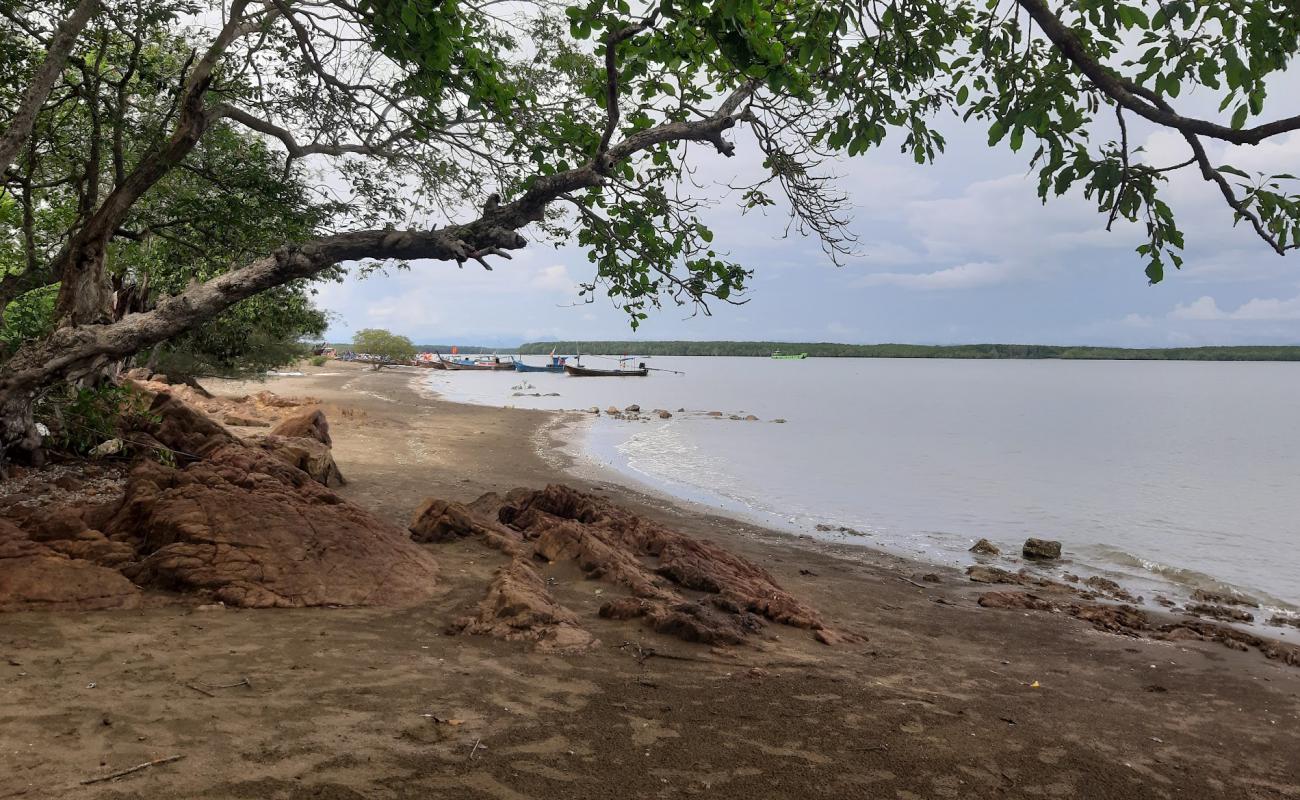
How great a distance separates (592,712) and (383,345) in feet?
352

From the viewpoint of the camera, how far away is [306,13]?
348 inches

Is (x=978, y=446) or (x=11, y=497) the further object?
(x=978, y=446)

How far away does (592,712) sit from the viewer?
14.4 feet

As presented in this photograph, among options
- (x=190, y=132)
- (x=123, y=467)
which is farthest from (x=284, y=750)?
(x=123, y=467)

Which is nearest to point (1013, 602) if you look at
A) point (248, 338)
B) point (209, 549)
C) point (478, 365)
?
point (209, 549)

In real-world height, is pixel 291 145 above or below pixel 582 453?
above

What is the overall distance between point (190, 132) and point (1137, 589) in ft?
47.8

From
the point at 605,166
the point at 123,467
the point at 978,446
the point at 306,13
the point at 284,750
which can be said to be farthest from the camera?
the point at 978,446

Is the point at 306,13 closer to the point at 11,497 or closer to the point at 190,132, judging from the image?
the point at 190,132

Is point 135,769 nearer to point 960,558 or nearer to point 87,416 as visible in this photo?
point 87,416

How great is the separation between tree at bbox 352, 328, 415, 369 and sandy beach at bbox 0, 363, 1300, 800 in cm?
10331

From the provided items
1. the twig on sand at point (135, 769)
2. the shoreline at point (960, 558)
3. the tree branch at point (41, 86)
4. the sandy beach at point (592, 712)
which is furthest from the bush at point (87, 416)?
the shoreline at point (960, 558)

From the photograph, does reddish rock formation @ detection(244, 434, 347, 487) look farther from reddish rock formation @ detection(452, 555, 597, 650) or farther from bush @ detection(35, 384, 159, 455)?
reddish rock formation @ detection(452, 555, 597, 650)

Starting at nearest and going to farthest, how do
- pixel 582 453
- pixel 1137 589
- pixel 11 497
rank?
1. pixel 11 497
2. pixel 1137 589
3. pixel 582 453
